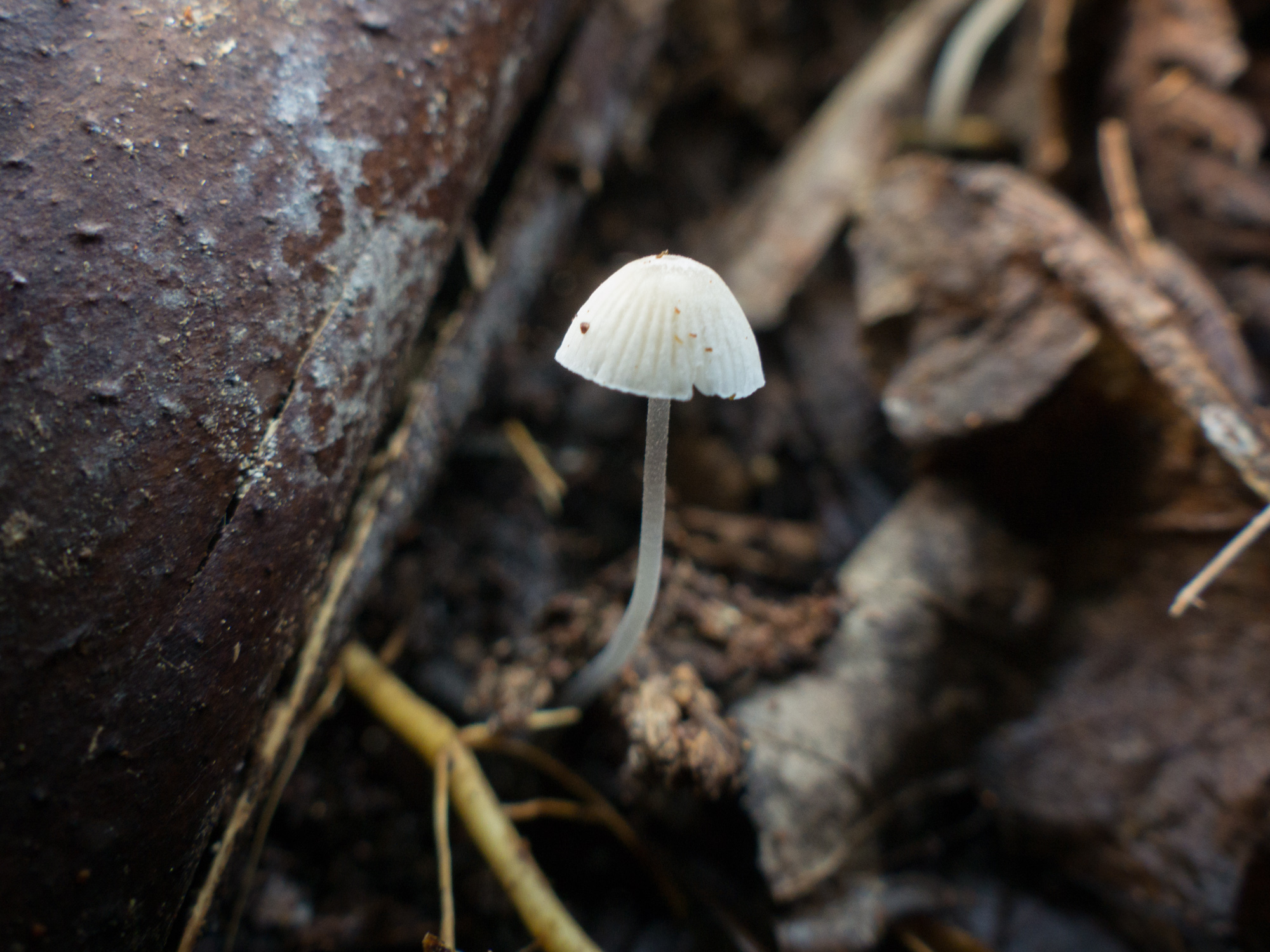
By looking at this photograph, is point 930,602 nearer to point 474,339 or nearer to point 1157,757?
point 1157,757

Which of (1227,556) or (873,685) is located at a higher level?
(1227,556)

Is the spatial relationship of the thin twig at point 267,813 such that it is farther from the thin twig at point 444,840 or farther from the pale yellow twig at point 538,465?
the pale yellow twig at point 538,465

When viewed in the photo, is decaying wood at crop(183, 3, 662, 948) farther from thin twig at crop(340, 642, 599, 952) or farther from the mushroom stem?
the mushroom stem

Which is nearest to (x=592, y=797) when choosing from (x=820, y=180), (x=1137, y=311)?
(x=1137, y=311)

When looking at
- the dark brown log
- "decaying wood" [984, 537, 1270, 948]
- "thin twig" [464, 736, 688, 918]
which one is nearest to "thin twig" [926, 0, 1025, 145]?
"decaying wood" [984, 537, 1270, 948]

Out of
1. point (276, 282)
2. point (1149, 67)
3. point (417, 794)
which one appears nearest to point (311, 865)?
point (417, 794)

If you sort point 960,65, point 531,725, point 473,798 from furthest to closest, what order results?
point 960,65 → point 531,725 → point 473,798

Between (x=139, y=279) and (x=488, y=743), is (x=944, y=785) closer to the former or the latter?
(x=488, y=743)
